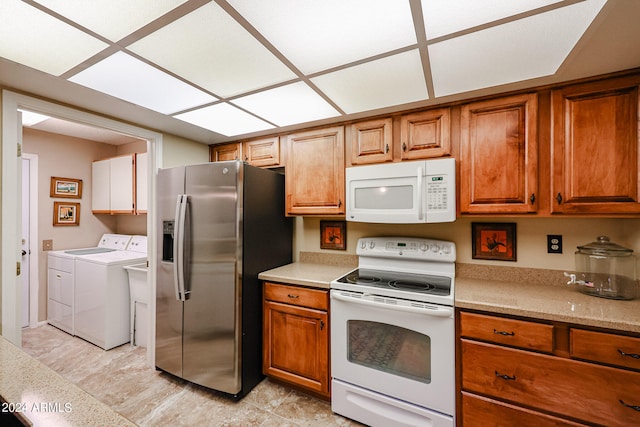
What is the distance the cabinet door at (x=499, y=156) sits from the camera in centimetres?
167

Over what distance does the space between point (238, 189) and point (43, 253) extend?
10.1ft

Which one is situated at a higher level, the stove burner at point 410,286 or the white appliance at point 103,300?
the stove burner at point 410,286

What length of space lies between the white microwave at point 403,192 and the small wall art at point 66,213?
3.62 metres

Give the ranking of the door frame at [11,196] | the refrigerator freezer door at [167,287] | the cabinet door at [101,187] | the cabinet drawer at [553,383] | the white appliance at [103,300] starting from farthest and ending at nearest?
the cabinet door at [101,187] → the white appliance at [103,300] → the refrigerator freezer door at [167,287] → the door frame at [11,196] → the cabinet drawer at [553,383]

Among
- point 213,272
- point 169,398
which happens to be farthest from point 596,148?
point 169,398

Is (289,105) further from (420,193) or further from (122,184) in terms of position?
(122,184)

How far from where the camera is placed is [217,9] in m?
1.05

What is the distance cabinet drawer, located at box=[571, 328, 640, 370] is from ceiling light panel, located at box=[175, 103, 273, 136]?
2.37 metres

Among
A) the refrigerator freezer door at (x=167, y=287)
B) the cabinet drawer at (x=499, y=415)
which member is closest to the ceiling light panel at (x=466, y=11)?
the cabinet drawer at (x=499, y=415)

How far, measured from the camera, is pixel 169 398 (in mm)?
2059

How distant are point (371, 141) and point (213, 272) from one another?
1.56 meters

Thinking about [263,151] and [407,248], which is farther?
[263,151]

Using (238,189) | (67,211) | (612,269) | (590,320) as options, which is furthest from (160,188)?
(612,269)

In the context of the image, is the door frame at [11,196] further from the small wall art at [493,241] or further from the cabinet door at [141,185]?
the small wall art at [493,241]
